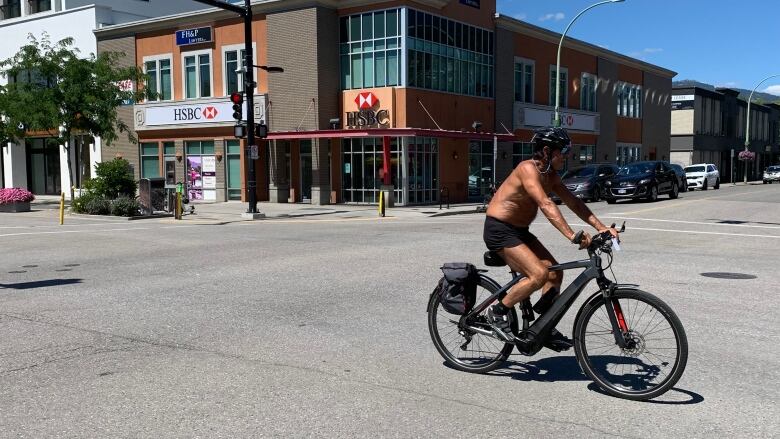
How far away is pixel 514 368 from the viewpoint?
5.56 metres

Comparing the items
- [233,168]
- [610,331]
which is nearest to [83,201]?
[233,168]

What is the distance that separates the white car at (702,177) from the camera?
4353cm

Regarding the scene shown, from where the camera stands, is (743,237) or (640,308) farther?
(743,237)

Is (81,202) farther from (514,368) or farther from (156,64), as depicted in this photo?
(514,368)

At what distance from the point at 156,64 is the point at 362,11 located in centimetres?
1174

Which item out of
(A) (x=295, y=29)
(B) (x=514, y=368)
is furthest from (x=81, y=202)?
(B) (x=514, y=368)

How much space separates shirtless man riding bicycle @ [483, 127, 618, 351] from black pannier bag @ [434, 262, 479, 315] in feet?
0.85

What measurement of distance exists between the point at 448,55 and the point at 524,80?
7.89m

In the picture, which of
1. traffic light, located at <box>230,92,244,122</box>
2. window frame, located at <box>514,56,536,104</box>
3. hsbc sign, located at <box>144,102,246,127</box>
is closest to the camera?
traffic light, located at <box>230,92,244,122</box>

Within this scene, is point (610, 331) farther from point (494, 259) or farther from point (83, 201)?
point (83, 201)

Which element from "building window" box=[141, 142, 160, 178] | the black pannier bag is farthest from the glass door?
the black pannier bag

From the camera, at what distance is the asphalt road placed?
Answer: 14.4 feet

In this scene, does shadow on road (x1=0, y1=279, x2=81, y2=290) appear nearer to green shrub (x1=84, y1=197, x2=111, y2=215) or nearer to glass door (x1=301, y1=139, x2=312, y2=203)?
green shrub (x1=84, y1=197, x2=111, y2=215)

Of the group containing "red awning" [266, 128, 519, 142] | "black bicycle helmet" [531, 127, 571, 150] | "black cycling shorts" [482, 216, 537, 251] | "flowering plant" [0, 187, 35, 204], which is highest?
"red awning" [266, 128, 519, 142]
